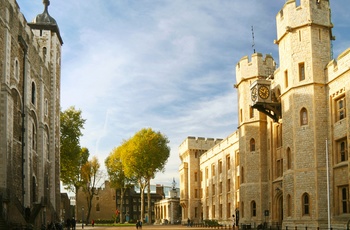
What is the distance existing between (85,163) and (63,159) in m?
22.3

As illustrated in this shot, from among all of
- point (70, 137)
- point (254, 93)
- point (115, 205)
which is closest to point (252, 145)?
point (254, 93)

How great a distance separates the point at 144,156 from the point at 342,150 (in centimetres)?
4474

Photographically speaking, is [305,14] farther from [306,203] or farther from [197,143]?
[197,143]

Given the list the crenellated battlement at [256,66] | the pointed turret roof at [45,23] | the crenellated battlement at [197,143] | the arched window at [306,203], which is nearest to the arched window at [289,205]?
the arched window at [306,203]

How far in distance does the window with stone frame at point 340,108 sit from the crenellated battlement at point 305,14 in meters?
5.29

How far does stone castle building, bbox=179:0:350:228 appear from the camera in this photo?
29062 mm

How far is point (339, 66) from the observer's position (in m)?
28.7

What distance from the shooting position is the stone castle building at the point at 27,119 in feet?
89.5

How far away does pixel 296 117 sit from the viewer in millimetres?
31438

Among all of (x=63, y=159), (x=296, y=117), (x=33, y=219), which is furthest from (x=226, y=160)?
(x=33, y=219)

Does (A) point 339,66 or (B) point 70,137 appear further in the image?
(B) point 70,137

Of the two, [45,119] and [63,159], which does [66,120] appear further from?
[45,119]

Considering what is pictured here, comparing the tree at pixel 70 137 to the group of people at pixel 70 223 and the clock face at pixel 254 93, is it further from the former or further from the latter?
the clock face at pixel 254 93

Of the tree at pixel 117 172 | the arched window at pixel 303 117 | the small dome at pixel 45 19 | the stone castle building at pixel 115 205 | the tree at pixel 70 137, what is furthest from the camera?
the stone castle building at pixel 115 205
